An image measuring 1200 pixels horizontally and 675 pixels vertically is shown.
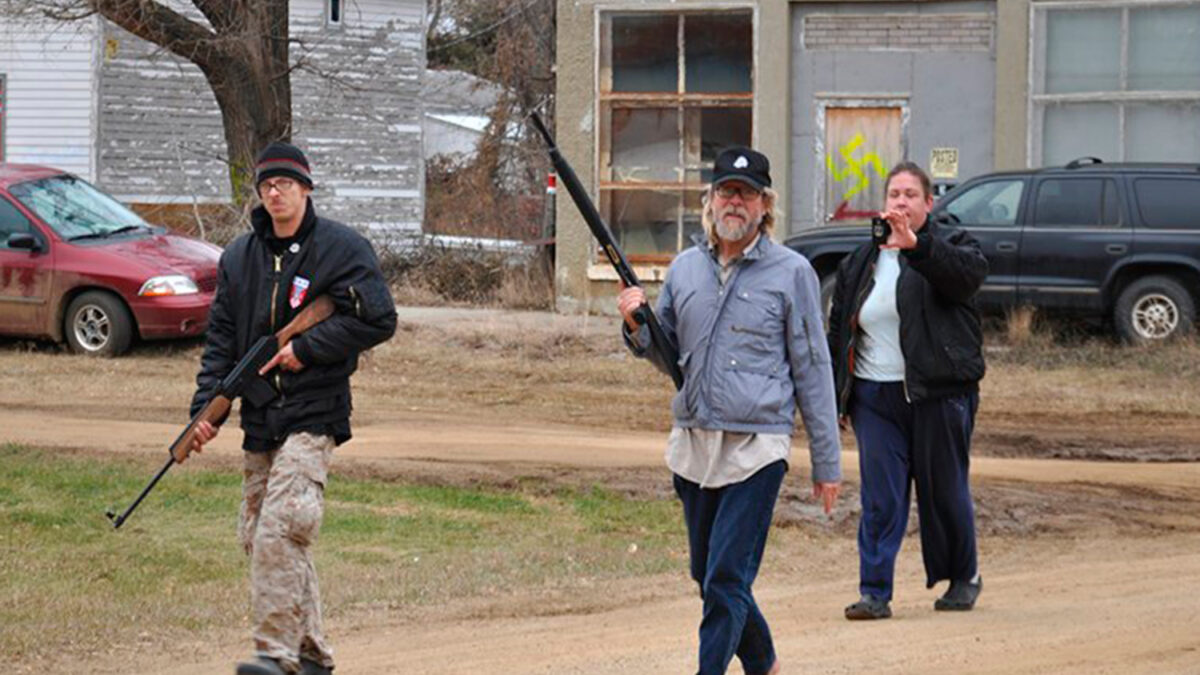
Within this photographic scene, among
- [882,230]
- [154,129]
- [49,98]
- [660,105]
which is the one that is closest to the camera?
[882,230]

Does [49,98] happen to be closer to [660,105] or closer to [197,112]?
[197,112]

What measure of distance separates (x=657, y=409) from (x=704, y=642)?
951 centimetres

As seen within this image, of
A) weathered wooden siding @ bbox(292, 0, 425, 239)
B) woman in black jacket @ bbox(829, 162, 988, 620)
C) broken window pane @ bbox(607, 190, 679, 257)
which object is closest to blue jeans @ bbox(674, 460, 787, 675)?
woman in black jacket @ bbox(829, 162, 988, 620)

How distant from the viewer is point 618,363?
61.6ft

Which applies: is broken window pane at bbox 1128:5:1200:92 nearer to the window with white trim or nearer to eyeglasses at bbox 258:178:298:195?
the window with white trim

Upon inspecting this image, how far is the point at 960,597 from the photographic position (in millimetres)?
9117

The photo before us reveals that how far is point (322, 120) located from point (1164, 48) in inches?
697

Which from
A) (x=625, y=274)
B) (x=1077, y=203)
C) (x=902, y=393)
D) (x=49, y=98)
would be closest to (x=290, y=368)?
(x=625, y=274)

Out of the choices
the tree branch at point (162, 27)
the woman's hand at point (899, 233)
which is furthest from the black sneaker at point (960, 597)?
the tree branch at point (162, 27)

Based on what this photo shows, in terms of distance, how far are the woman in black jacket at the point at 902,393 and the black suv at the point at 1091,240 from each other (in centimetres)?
1010

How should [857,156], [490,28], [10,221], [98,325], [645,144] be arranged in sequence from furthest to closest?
[490,28] < [645,144] < [857,156] < [10,221] < [98,325]

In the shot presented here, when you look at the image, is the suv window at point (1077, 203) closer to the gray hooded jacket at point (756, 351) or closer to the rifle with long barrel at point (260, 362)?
the gray hooded jacket at point (756, 351)

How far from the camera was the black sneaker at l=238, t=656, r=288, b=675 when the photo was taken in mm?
6871

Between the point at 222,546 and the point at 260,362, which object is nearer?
the point at 260,362
